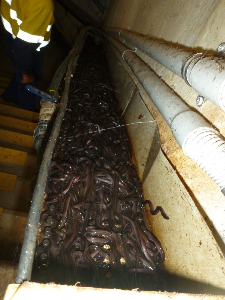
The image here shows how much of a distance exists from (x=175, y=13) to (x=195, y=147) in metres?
2.59

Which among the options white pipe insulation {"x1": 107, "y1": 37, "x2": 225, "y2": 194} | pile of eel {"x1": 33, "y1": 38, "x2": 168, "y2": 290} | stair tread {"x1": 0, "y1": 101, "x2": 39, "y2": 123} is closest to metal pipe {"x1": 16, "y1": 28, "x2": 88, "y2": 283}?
pile of eel {"x1": 33, "y1": 38, "x2": 168, "y2": 290}

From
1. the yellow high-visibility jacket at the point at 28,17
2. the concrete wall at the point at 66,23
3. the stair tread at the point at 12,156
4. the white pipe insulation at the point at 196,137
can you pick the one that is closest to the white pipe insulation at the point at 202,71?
the white pipe insulation at the point at 196,137

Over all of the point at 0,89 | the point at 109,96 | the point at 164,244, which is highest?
the point at 0,89

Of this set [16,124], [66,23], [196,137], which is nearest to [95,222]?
[196,137]

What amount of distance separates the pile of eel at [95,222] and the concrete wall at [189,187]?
0.23m

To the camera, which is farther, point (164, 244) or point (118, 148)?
point (118, 148)

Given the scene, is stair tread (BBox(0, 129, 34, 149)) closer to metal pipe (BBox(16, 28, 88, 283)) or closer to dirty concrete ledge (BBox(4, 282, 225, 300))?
metal pipe (BBox(16, 28, 88, 283))

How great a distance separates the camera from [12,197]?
3.35 meters

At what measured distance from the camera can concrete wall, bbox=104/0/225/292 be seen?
1522 millimetres

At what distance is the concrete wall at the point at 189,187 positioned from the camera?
1522 millimetres

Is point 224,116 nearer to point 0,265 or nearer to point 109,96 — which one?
point 0,265

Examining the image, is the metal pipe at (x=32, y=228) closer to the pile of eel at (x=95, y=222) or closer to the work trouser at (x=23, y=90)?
the pile of eel at (x=95, y=222)

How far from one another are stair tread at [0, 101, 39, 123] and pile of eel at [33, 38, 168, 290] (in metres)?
1.97

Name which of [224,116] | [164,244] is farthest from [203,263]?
[224,116]
